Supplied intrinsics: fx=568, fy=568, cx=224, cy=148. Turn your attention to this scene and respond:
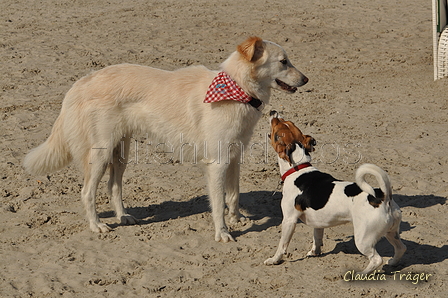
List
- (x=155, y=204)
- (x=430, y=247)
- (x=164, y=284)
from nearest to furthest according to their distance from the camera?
(x=164, y=284)
(x=430, y=247)
(x=155, y=204)

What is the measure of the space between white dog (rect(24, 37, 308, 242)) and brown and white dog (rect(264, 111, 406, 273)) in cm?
43

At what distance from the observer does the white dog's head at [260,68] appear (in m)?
5.79

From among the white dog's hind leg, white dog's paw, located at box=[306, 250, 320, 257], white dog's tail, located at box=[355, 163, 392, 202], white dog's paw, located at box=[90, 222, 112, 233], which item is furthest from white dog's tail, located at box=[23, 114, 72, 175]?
white dog's tail, located at box=[355, 163, 392, 202]

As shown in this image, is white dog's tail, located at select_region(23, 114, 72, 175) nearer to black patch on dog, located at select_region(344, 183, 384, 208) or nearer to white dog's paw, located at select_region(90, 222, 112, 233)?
white dog's paw, located at select_region(90, 222, 112, 233)

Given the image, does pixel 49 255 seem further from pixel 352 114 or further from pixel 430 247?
pixel 352 114

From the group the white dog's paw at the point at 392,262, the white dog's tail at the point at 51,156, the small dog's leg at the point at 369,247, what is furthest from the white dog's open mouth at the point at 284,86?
the white dog's tail at the point at 51,156

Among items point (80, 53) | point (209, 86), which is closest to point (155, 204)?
point (209, 86)

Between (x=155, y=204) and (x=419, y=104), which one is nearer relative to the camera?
(x=155, y=204)

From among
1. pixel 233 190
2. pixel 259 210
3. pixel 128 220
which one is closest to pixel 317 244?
pixel 233 190

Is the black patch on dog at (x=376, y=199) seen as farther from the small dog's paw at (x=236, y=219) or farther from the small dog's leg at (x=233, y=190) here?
the small dog's paw at (x=236, y=219)

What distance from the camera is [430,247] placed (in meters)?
5.63

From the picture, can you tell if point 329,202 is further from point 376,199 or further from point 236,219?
point 236,219

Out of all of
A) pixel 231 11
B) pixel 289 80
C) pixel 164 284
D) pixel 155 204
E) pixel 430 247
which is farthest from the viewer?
pixel 231 11

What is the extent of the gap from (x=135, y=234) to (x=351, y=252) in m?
2.32
